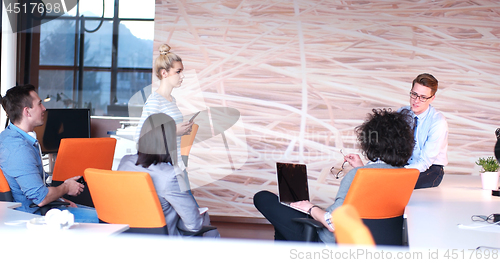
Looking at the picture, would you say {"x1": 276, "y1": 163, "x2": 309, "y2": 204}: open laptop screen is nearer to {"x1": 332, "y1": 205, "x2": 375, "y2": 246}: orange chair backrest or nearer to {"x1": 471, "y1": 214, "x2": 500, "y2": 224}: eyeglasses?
{"x1": 471, "y1": 214, "x2": 500, "y2": 224}: eyeglasses

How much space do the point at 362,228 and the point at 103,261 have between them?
0.80 meters

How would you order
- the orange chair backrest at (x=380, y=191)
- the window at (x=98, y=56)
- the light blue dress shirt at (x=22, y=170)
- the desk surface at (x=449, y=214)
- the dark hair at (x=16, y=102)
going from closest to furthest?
1. the desk surface at (x=449, y=214)
2. the orange chair backrest at (x=380, y=191)
3. the light blue dress shirt at (x=22, y=170)
4. the dark hair at (x=16, y=102)
5. the window at (x=98, y=56)

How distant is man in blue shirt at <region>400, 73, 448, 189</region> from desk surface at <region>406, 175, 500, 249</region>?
10 cm

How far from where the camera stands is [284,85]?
500cm

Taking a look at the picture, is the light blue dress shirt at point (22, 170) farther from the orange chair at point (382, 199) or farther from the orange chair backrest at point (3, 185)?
the orange chair at point (382, 199)

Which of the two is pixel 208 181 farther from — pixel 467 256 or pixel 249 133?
pixel 467 256

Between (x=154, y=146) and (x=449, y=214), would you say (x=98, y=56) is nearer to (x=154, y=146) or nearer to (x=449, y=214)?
(x=154, y=146)

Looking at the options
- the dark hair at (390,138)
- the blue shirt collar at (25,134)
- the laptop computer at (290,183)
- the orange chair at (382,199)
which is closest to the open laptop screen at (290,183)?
the laptop computer at (290,183)

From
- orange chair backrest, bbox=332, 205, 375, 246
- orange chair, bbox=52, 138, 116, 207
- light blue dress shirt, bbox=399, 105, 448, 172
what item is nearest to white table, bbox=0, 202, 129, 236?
orange chair backrest, bbox=332, 205, 375, 246

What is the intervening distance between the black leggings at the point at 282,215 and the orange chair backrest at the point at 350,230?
5.33 ft

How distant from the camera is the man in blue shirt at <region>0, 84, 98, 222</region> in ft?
9.05

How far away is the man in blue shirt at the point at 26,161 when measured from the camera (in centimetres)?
276

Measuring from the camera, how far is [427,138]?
9.82 feet

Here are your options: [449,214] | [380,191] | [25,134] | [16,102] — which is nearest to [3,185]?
[25,134]
